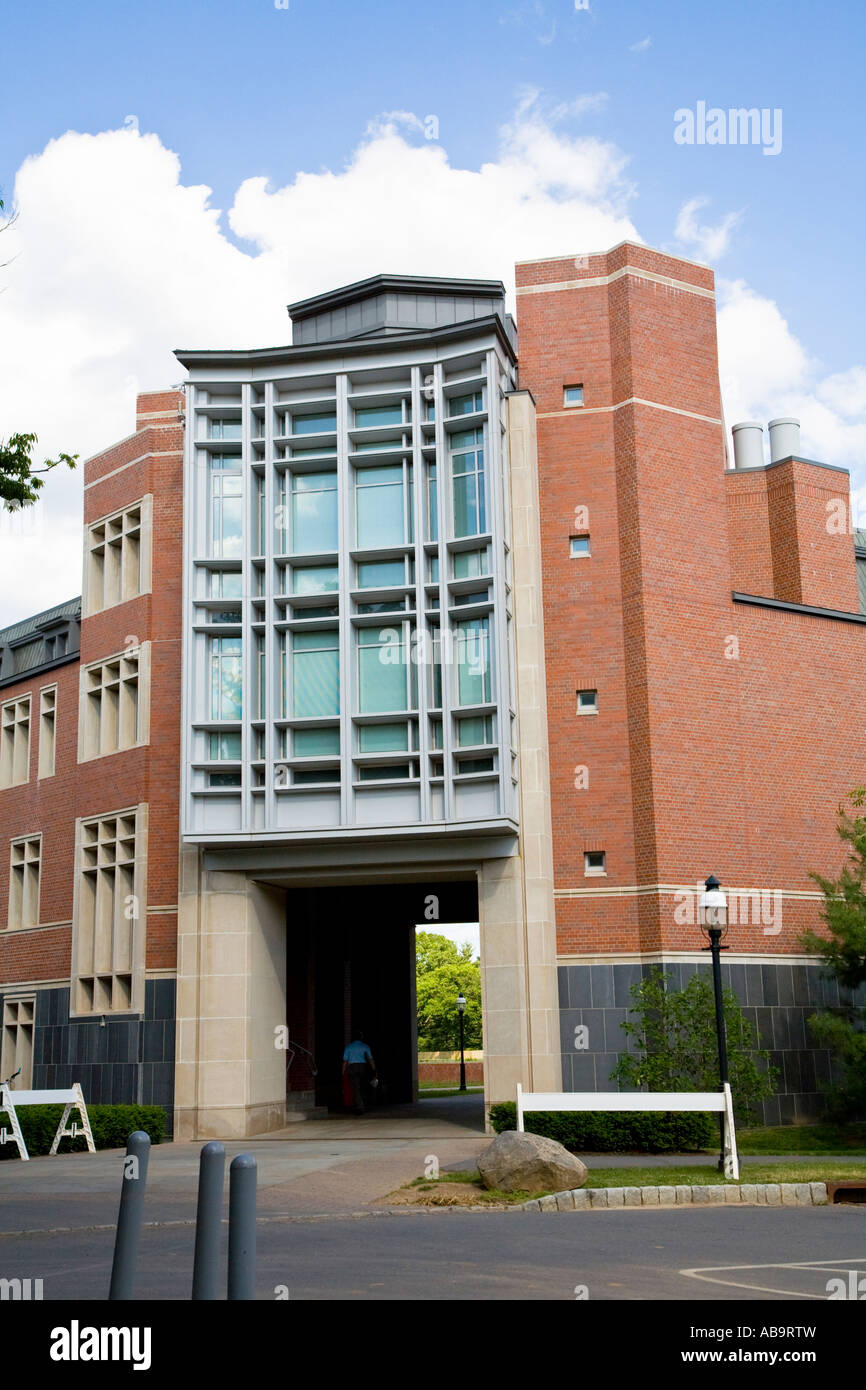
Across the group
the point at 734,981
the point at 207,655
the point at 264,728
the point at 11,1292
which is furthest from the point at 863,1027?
the point at 11,1292

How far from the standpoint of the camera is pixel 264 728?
26.3 meters

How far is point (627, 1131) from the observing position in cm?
2105

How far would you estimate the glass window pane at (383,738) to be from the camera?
2597 cm

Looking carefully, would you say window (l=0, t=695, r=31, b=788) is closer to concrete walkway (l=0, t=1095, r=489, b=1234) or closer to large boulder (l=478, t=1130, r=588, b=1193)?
concrete walkway (l=0, t=1095, r=489, b=1234)

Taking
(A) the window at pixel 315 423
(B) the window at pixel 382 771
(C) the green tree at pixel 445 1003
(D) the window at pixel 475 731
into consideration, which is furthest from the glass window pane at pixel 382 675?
(C) the green tree at pixel 445 1003

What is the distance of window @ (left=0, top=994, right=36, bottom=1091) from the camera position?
32812 millimetres

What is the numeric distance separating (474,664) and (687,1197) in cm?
1225

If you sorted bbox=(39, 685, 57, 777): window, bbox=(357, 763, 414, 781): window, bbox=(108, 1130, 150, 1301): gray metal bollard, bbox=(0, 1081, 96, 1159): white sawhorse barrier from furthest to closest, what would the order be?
bbox=(39, 685, 57, 777): window
bbox=(357, 763, 414, 781): window
bbox=(0, 1081, 96, 1159): white sawhorse barrier
bbox=(108, 1130, 150, 1301): gray metal bollard

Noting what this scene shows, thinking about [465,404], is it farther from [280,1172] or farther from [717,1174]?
[717,1174]

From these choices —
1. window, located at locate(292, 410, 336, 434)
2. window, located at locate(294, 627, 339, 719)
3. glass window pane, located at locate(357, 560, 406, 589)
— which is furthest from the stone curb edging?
window, located at locate(292, 410, 336, 434)

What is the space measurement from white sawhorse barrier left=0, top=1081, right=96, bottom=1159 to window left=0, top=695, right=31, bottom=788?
13.1 metres

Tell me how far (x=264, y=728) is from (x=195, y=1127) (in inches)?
289

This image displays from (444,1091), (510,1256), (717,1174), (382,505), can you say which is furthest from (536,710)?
(444,1091)
